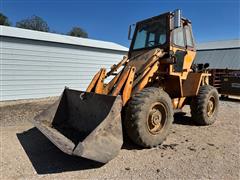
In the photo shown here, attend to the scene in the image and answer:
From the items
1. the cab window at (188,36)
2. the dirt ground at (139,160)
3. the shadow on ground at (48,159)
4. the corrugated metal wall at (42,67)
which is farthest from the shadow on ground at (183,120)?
the corrugated metal wall at (42,67)

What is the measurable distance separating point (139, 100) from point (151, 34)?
2318mm

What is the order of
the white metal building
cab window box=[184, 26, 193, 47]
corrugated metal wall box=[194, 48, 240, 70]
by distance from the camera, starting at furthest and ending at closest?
corrugated metal wall box=[194, 48, 240, 70]
the white metal building
cab window box=[184, 26, 193, 47]

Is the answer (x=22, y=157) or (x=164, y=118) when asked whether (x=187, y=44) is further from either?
(x=22, y=157)

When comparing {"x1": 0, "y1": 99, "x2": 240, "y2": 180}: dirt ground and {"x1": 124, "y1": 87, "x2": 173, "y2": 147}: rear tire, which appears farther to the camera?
{"x1": 124, "y1": 87, "x2": 173, "y2": 147}: rear tire

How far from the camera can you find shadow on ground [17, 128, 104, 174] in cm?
347

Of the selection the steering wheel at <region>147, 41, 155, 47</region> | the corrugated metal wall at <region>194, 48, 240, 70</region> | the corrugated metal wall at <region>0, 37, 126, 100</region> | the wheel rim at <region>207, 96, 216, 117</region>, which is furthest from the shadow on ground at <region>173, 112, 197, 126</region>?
the corrugated metal wall at <region>194, 48, 240, 70</region>

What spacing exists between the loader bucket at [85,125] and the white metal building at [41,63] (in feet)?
18.4

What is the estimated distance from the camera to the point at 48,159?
12.4 ft

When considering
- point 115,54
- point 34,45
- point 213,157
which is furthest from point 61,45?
point 213,157

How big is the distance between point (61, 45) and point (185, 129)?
7563 millimetres

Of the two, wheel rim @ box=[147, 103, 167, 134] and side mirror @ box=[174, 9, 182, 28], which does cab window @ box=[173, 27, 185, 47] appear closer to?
side mirror @ box=[174, 9, 182, 28]

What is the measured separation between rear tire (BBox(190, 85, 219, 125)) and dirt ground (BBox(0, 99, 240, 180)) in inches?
18.1

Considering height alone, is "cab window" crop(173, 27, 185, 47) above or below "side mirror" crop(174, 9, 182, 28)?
below

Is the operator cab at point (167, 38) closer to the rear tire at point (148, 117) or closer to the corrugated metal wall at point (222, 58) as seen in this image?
the rear tire at point (148, 117)
